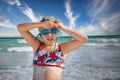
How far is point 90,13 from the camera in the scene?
1530 cm

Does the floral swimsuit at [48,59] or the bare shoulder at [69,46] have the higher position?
the bare shoulder at [69,46]

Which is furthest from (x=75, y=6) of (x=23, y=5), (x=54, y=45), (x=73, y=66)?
(x=54, y=45)

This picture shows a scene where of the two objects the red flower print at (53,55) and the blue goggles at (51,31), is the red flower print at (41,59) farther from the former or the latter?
the blue goggles at (51,31)

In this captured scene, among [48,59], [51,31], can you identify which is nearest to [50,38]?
[51,31]

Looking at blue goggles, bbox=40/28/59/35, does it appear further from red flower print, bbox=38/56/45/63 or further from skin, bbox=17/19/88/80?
red flower print, bbox=38/56/45/63

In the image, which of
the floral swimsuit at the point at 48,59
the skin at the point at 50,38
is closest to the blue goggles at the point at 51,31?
the skin at the point at 50,38

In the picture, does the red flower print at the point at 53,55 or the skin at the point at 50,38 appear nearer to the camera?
the skin at the point at 50,38

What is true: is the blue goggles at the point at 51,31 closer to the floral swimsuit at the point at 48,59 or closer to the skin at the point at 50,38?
the skin at the point at 50,38

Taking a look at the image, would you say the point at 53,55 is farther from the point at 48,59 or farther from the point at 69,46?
the point at 69,46

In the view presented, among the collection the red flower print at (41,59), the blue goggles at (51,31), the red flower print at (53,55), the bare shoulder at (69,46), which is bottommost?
the red flower print at (41,59)

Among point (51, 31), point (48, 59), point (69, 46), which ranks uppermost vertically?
point (51, 31)

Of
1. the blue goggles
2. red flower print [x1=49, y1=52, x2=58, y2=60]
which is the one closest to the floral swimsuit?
red flower print [x1=49, y1=52, x2=58, y2=60]

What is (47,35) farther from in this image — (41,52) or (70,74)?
(70,74)

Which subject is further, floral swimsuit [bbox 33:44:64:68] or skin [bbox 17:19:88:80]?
floral swimsuit [bbox 33:44:64:68]
